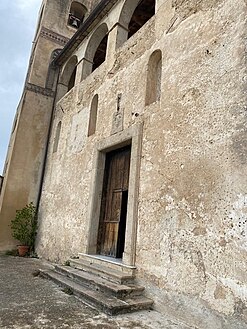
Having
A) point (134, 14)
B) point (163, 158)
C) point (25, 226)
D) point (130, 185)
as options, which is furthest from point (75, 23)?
point (163, 158)

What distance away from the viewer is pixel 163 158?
4.56 metres

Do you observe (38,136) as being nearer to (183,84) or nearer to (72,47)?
(72,47)

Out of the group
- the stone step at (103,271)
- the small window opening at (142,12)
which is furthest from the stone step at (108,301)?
the small window opening at (142,12)

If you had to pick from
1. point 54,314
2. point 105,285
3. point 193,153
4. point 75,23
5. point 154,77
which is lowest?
point 54,314

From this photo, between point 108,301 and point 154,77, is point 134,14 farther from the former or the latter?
point 108,301

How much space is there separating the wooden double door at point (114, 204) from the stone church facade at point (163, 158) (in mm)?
25

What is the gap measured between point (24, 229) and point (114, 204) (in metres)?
4.65

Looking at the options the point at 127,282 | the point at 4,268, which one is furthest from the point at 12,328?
the point at 4,268

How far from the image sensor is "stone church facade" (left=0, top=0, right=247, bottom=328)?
135 inches

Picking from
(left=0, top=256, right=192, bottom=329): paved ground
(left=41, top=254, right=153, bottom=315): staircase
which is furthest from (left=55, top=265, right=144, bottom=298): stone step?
(left=0, top=256, right=192, bottom=329): paved ground

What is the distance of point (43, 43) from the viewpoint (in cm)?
1132

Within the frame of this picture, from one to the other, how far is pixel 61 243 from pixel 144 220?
3707 mm

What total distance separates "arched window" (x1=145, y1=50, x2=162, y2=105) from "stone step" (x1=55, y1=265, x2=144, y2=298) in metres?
3.41

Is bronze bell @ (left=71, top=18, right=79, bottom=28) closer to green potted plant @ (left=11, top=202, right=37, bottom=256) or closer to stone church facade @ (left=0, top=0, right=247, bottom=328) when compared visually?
stone church facade @ (left=0, top=0, right=247, bottom=328)
